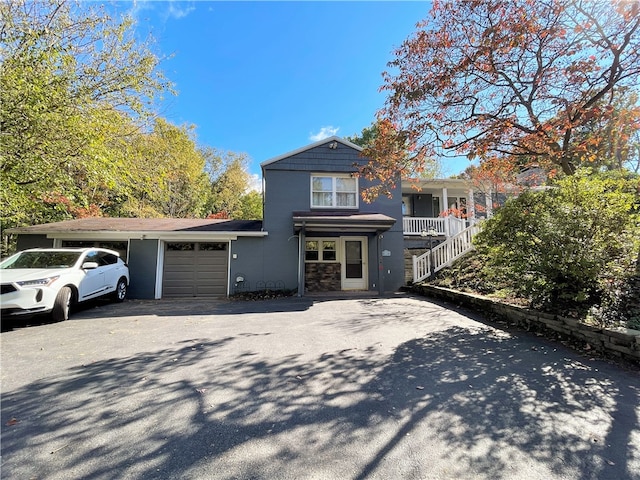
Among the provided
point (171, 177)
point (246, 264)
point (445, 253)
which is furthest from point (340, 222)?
point (171, 177)

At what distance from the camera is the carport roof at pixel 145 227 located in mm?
10492

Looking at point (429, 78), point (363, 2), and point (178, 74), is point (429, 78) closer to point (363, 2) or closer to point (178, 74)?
point (363, 2)

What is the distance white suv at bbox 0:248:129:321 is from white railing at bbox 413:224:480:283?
398 inches

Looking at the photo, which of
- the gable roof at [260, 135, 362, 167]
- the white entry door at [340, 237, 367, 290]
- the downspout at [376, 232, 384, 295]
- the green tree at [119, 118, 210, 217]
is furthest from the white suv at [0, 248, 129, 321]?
the downspout at [376, 232, 384, 295]

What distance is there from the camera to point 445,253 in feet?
36.7

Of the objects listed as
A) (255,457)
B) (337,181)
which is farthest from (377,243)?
(255,457)

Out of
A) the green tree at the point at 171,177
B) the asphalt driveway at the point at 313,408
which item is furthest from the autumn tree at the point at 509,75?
the green tree at the point at 171,177

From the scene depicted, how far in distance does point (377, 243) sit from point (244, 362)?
7.82 m

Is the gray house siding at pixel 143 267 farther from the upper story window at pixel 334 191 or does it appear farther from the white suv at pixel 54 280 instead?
the upper story window at pixel 334 191

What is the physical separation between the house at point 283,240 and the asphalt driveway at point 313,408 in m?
5.55

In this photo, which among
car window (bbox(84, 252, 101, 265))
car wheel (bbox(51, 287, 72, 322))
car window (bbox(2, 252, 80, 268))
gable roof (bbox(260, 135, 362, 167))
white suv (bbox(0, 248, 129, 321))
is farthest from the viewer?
gable roof (bbox(260, 135, 362, 167))

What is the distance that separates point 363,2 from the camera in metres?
7.44

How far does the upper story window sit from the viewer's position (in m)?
11.8

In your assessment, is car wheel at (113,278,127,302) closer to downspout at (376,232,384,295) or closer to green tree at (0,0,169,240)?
green tree at (0,0,169,240)
